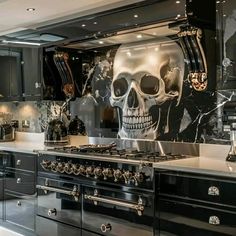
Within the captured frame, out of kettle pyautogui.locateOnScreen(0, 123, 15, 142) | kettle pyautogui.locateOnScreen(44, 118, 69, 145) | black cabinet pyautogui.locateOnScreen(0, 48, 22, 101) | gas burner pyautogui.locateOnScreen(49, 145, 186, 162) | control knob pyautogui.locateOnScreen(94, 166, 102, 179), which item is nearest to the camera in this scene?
gas burner pyautogui.locateOnScreen(49, 145, 186, 162)

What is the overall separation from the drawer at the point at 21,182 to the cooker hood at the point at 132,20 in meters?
1.35

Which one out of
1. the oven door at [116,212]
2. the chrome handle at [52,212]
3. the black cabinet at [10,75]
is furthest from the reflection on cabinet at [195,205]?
the black cabinet at [10,75]

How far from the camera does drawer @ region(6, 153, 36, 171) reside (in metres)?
4.10

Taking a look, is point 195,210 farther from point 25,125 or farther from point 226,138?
A: point 25,125

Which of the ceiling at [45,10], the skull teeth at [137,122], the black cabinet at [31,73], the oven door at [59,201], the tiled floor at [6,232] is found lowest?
the tiled floor at [6,232]

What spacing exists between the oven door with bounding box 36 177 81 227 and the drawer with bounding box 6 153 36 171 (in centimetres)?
20

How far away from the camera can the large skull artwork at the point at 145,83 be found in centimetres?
360

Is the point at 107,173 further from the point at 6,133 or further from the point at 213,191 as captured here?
the point at 6,133

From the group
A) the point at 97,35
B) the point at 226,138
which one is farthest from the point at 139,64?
the point at 226,138

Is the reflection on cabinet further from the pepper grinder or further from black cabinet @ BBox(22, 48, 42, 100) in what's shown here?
black cabinet @ BBox(22, 48, 42, 100)

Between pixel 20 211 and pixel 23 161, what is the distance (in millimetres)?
518

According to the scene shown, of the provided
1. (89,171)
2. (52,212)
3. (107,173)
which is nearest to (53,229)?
(52,212)

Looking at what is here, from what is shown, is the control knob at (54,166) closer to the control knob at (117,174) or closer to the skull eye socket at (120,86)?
the control knob at (117,174)

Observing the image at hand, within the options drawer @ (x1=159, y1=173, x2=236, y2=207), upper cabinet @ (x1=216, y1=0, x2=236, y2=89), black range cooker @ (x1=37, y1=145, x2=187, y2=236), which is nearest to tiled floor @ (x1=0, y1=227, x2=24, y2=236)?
black range cooker @ (x1=37, y1=145, x2=187, y2=236)
